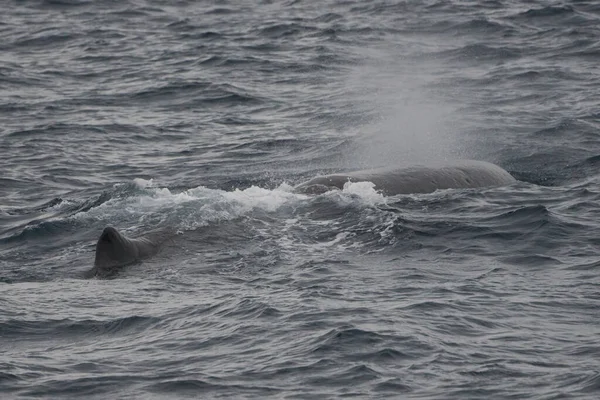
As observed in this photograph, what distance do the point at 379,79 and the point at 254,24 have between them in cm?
880

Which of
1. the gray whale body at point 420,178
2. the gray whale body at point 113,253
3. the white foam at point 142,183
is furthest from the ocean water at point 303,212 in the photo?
the gray whale body at point 420,178

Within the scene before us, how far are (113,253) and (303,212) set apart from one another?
361 cm

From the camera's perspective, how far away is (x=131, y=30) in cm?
3894

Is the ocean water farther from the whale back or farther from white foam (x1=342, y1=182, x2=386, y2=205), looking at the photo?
the whale back

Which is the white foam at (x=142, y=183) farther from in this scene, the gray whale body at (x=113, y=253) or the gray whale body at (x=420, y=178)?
the gray whale body at (x=113, y=253)

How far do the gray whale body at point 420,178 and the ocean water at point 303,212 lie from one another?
1.33 feet

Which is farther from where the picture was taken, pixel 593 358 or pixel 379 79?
pixel 379 79

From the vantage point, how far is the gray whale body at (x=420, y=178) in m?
19.2

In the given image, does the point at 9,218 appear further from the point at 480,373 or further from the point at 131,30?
the point at 131,30

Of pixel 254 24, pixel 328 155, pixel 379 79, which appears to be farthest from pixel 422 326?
pixel 254 24

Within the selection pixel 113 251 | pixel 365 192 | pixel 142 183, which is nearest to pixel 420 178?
pixel 365 192

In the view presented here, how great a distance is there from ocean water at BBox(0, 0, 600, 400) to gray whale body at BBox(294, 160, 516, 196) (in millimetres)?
405

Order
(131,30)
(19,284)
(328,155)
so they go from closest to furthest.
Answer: (19,284) → (328,155) → (131,30)

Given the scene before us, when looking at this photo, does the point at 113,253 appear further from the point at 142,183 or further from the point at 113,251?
the point at 142,183
